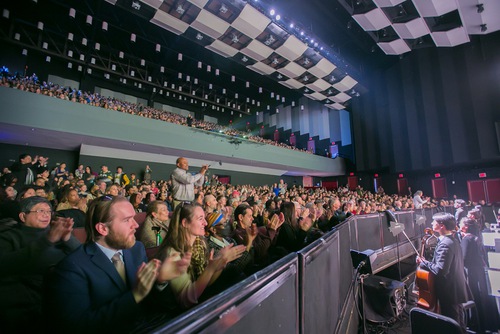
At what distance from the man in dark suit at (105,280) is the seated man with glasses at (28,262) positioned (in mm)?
492

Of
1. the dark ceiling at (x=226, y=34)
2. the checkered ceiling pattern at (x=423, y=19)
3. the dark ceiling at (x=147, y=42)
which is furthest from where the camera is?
the dark ceiling at (x=147, y=42)

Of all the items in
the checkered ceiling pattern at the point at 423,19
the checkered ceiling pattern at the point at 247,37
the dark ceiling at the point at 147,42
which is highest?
the dark ceiling at the point at 147,42

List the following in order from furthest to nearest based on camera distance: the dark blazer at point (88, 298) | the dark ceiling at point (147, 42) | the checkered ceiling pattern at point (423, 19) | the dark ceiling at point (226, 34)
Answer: the dark ceiling at point (147, 42) → the checkered ceiling pattern at point (423, 19) → the dark ceiling at point (226, 34) → the dark blazer at point (88, 298)

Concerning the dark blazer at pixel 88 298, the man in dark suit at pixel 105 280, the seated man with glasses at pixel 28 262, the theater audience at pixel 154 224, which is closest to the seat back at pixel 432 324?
the man in dark suit at pixel 105 280

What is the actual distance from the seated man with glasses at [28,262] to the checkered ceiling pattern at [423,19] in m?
9.40

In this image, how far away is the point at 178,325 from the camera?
43 centimetres

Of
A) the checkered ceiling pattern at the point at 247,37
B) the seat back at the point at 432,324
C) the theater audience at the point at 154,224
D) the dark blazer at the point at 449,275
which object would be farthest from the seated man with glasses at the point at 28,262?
the checkered ceiling pattern at the point at 247,37

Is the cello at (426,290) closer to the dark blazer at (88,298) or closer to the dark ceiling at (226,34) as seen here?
the dark blazer at (88,298)

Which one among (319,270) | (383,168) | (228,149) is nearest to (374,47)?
(383,168)

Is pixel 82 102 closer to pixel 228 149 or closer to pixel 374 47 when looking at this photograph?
pixel 228 149

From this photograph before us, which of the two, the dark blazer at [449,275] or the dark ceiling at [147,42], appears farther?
the dark ceiling at [147,42]

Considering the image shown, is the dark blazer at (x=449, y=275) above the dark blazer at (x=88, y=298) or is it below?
below

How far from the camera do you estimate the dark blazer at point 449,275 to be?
273cm

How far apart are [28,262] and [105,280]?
0.76 metres
